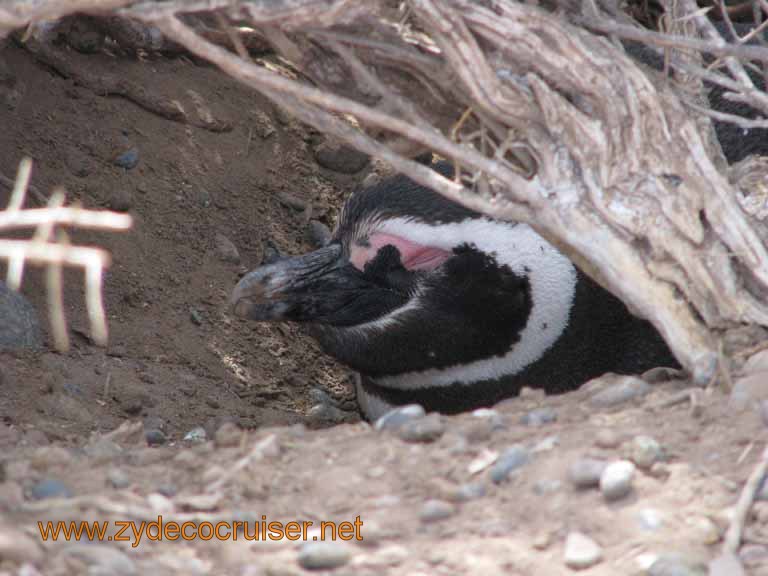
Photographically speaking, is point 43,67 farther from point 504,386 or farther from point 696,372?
point 696,372

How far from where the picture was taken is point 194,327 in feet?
9.41

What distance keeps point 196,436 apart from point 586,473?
1.17m

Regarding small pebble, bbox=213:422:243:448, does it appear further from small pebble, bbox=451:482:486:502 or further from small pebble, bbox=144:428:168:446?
small pebble, bbox=144:428:168:446

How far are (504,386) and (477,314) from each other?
0.73ft

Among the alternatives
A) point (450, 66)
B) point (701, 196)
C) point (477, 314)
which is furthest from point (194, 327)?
point (701, 196)

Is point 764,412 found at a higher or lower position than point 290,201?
higher

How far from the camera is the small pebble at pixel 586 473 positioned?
140 centimetres

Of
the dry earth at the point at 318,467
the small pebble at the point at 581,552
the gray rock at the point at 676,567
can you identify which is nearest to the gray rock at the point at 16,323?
the dry earth at the point at 318,467

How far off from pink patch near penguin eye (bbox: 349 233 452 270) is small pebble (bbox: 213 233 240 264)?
733 mm

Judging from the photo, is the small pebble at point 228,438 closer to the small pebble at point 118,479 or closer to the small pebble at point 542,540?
the small pebble at point 118,479

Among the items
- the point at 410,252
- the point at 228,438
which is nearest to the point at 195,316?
the point at 410,252

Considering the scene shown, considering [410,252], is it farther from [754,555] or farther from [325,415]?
[754,555]

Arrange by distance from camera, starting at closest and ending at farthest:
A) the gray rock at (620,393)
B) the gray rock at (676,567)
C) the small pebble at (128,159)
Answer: the gray rock at (676,567) < the gray rock at (620,393) < the small pebble at (128,159)

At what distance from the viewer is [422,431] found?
159 cm
